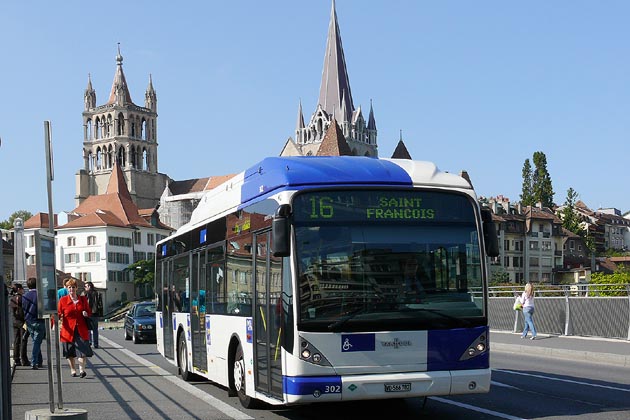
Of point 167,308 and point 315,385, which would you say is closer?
point 315,385

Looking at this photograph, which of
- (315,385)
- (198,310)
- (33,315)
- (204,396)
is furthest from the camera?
(33,315)

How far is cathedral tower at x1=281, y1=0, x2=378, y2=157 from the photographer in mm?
164875

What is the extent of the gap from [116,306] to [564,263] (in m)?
62.9

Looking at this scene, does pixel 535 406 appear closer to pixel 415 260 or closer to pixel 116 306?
pixel 415 260

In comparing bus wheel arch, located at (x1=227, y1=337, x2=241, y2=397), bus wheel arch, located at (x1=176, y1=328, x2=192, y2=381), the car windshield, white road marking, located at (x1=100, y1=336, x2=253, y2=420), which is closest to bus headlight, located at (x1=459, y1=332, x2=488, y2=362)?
white road marking, located at (x1=100, y1=336, x2=253, y2=420)

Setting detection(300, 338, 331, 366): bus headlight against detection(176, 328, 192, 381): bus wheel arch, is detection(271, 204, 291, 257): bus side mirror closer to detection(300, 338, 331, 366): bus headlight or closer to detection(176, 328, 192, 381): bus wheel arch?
detection(300, 338, 331, 366): bus headlight

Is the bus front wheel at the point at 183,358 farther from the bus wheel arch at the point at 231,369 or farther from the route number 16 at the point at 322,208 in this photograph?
the route number 16 at the point at 322,208

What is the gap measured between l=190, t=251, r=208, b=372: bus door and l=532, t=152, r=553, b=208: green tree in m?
131

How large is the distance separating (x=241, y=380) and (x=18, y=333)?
992 centimetres

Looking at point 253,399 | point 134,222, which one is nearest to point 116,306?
point 134,222

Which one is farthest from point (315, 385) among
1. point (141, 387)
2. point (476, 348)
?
point (141, 387)

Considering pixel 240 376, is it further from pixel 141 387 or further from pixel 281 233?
pixel 141 387

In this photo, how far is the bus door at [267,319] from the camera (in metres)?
10.7

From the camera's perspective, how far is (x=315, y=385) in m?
10.1
